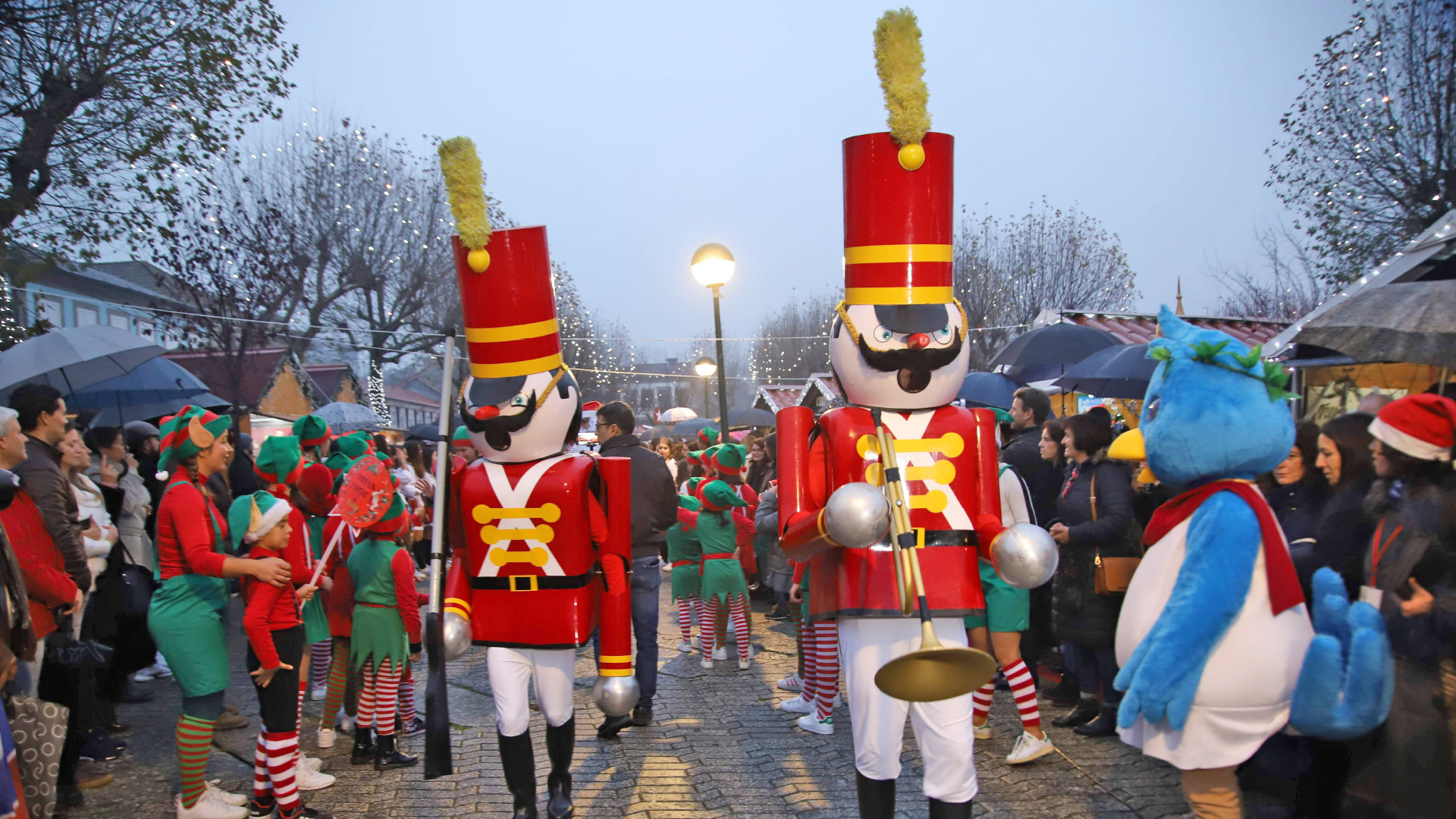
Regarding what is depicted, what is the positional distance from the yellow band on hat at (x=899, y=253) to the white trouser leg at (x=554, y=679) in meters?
2.05

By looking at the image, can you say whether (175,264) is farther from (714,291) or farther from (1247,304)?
(1247,304)

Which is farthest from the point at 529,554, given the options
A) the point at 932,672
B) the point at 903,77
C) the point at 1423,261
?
the point at 1423,261

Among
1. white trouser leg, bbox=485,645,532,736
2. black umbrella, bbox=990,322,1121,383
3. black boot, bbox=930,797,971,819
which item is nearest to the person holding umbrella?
white trouser leg, bbox=485,645,532,736

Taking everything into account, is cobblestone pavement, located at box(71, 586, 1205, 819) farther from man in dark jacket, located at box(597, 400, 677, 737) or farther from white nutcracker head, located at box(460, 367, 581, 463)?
white nutcracker head, located at box(460, 367, 581, 463)

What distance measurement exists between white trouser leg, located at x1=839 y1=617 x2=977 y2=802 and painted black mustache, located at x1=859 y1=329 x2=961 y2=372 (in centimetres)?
92

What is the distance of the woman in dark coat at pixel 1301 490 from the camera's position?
4070 mm

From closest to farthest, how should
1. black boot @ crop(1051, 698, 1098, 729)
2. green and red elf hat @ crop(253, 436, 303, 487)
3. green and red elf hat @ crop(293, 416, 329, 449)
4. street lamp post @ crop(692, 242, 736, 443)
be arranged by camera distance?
green and red elf hat @ crop(253, 436, 303, 487) < black boot @ crop(1051, 698, 1098, 729) < green and red elf hat @ crop(293, 416, 329, 449) < street lamp post @ crop(692, 242, 736, 443)

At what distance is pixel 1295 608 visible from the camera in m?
2.88

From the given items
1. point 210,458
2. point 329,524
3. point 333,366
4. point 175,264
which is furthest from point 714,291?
point 333,366

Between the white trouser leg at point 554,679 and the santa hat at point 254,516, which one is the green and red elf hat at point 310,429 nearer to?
the santa hat at point 254,516

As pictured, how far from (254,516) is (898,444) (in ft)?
9.45

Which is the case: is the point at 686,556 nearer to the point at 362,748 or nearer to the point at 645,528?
the point at 645,528

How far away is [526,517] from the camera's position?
386 cm

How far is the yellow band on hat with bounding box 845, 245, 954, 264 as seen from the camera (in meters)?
3.44
